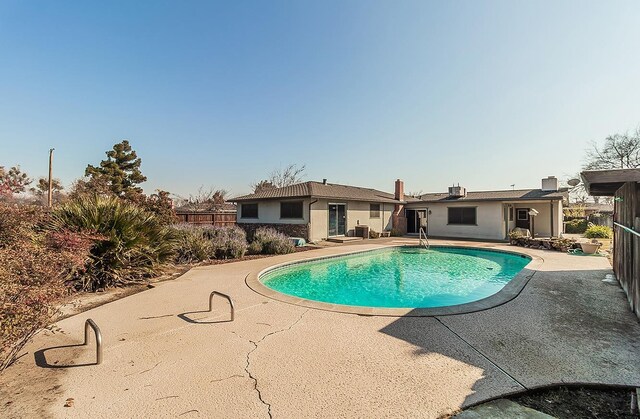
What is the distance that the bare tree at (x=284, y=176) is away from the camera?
4028 cm

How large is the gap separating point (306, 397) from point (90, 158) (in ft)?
104

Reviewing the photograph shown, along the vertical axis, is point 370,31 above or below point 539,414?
above

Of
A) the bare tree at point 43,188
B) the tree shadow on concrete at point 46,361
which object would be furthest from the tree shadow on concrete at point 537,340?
the bare tree at point 43,188

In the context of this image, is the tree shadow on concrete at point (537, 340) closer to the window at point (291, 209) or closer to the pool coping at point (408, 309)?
the pool coping at point (408, 309)

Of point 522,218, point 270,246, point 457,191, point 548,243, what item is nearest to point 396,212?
point 457,191

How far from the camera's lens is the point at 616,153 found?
2894 centimetres

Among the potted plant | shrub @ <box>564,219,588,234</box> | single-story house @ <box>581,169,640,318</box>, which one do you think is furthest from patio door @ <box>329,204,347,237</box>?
shrub @ <box>564,219,588,234</box>

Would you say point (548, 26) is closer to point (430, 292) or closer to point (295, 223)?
point (430, 292)

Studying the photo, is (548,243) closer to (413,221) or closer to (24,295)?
(413,221)

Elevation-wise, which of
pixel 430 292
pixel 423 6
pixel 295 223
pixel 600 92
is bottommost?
pixel 430 292

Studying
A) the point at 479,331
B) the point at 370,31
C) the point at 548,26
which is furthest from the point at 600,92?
the point at 479,331

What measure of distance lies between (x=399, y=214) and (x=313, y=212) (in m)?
9.15

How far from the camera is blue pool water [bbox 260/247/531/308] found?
7.91m

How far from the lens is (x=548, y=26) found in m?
9.03
